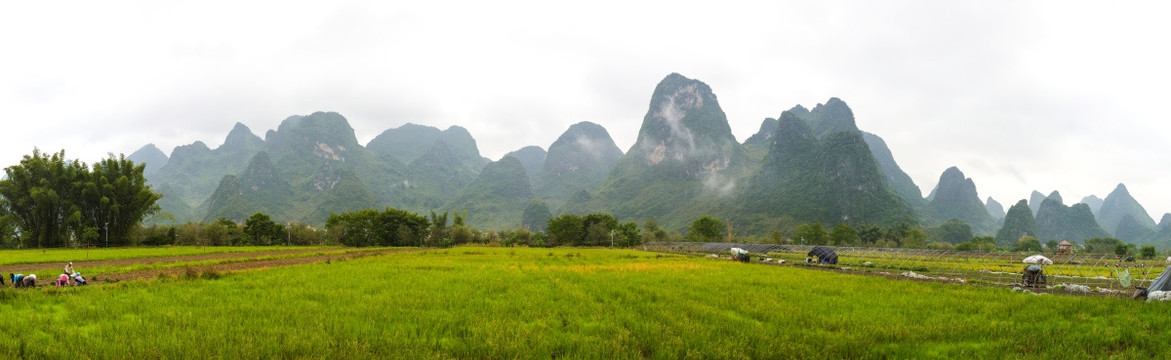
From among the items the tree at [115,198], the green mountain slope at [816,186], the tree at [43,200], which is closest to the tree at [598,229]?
the green mountain slope at [816,186]

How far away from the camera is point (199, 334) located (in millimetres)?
7055

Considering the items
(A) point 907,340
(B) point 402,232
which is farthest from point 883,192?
(A) point 907,340

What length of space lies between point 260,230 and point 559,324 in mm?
81360

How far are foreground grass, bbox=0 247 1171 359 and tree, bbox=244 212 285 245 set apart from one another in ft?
226

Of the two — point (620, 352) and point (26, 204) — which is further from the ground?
point (26, 204)

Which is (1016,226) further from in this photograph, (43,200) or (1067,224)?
(43,200)

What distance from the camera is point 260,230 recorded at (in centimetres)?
7175

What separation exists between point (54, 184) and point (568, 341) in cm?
7889

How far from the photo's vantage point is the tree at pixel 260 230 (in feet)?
234

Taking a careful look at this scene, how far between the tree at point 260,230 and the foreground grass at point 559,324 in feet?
226

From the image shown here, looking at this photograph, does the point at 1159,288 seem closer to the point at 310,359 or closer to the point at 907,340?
the point at 907,340

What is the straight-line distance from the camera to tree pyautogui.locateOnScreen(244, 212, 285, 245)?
71.4 meters

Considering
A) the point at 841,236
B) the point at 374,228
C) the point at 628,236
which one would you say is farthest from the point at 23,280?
the point at 841,236

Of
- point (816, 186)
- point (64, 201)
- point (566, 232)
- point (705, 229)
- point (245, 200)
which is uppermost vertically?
point (816, 186)
